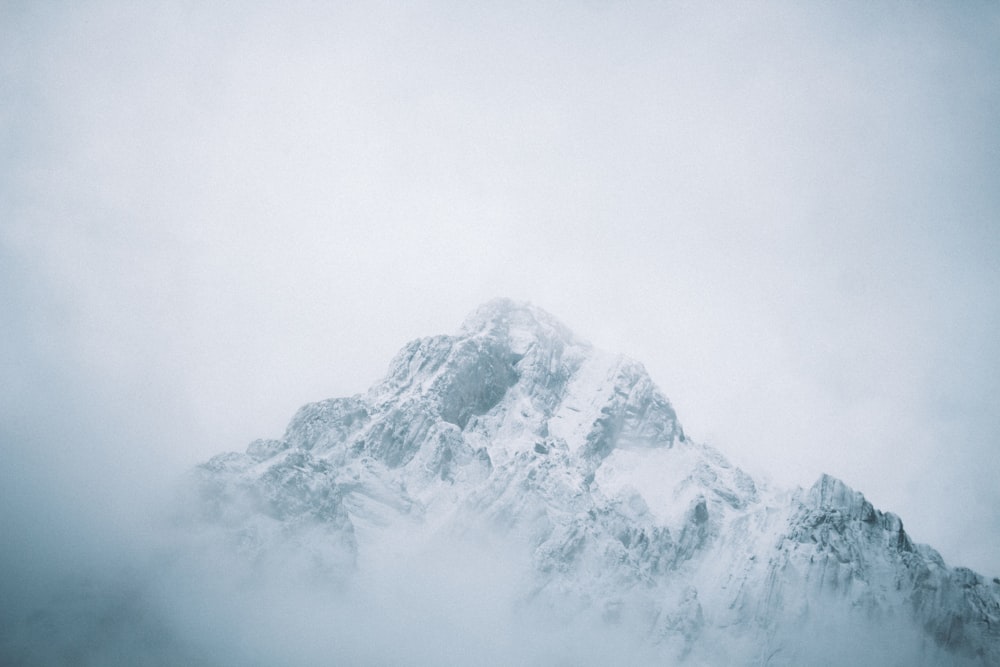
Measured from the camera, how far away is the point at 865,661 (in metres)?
145

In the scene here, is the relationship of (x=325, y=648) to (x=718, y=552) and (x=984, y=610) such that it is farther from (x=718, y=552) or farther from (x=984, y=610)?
(x=984, y=610)

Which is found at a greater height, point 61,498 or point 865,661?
point 865,661

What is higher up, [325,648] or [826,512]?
[826,512]

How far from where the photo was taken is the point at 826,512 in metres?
173

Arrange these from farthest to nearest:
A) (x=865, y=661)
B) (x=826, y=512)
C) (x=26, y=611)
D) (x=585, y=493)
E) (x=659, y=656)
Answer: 1. (x=585, y=493)
2. (x=826, y=512)
3. (x=659, y=656)
4. (x=865, y=661)
5. (x=26, y=611)

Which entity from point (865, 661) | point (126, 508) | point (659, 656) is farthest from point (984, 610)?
point (126, 508)

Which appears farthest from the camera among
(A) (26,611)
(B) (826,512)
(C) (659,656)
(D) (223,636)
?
(B) (826,512)

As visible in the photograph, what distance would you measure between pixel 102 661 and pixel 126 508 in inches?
1485

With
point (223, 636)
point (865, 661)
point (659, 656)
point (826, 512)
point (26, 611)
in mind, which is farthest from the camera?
point (826, 512)

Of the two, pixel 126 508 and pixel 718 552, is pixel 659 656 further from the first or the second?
pixel 126 508

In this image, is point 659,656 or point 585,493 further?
point 585,493

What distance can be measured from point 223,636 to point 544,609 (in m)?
78.9

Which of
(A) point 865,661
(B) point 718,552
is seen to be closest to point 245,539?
(B) point 718,552

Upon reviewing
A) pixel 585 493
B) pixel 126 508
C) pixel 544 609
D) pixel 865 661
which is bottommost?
pixel 126 508
